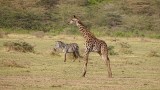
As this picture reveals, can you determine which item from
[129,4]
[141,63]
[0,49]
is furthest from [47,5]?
[141,63]

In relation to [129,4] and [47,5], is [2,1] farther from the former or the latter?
[129,4]

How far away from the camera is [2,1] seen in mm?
74062

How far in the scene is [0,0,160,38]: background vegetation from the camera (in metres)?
65.7

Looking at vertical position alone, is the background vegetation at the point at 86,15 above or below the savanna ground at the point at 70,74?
below

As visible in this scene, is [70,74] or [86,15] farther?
[86,15]

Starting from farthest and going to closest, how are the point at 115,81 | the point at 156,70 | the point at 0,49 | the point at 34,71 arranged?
the point at 0,49
the point at 156,70
the point at 34,71
the point at 115,81

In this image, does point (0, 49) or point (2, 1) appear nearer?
point (0, 49)

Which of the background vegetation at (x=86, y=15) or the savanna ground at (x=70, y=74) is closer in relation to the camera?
the savanna ground at (x=70, y=74)

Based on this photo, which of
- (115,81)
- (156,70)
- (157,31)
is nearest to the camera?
(115,81)

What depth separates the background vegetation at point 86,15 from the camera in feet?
216

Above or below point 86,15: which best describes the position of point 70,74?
above

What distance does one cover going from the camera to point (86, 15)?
70812 millimetres

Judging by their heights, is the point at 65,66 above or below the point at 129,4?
above

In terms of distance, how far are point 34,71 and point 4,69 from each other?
3.53 feet
